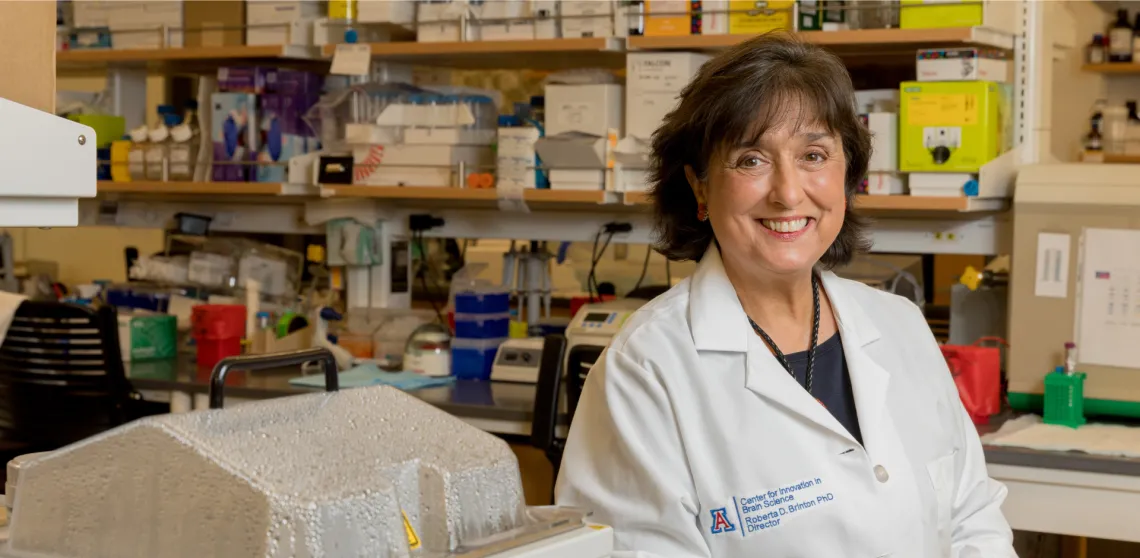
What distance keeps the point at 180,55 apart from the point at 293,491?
3.35 m

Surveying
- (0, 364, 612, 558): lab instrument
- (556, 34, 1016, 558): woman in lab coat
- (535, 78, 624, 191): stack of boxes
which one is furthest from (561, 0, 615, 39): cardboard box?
(0, 364, 612, 558): lab instrument

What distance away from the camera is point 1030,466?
2.61 m

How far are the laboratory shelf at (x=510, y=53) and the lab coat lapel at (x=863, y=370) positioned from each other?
179cm

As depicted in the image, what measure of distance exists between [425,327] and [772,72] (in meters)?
2.08

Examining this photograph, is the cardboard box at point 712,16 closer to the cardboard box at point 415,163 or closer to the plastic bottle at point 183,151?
the cardboard box at point 415,163

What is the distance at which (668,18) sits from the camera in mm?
3389

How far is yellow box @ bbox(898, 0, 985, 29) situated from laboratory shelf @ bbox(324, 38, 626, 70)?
30.5 inches

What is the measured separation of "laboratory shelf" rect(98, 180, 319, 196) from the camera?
389 centimetres

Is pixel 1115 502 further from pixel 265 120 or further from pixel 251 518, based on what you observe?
pixel 265 120

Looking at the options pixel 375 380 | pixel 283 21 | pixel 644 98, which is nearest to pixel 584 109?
pixel 644 98

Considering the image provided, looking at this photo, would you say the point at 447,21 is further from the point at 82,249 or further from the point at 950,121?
the point at 82,249

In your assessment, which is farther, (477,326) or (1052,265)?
(477,326)

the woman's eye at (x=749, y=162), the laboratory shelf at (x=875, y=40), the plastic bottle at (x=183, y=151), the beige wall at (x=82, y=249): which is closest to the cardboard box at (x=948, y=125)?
the laboratory shelf at (x=875, y=40)

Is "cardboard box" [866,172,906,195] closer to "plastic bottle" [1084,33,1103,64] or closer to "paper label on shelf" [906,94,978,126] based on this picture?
"paper label on shelf" [906,94,978,126]
